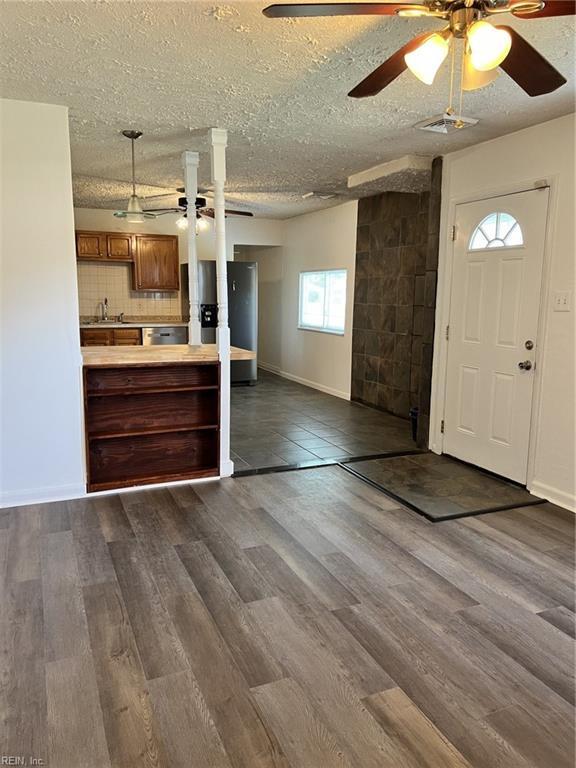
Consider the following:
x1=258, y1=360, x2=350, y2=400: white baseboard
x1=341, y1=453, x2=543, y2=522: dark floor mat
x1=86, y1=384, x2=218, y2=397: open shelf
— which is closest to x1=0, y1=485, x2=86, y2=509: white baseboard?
x1=86, y1=384, x2=218, y2=397: open shelf

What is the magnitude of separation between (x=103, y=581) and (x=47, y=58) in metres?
2.52

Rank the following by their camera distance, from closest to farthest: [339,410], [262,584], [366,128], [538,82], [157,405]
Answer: [538,82] → [262,584] → [366,128] → [157,405] → [339,410]

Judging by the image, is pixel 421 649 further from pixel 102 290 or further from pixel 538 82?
pixel 102 290

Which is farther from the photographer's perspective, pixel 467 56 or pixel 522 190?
pixel 522 190

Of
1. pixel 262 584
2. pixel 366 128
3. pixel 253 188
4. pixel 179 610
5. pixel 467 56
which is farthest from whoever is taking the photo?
pixel 253 188

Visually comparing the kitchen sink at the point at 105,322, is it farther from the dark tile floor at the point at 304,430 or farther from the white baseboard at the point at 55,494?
the white baseboard at the point at 55,494

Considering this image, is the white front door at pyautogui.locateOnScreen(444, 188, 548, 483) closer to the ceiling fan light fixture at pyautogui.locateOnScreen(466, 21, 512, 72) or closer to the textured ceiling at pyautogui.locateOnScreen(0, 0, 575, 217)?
the textured ceiling at pyautogui.locateOnScreen(0, 0, 575, 217)

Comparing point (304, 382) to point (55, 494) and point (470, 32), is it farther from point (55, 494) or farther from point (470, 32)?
point (470, 32)

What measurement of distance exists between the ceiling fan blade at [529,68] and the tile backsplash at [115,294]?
6221mm

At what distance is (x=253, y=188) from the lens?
19.4 feet

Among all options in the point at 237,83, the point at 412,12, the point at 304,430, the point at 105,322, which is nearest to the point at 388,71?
the point at 412,12

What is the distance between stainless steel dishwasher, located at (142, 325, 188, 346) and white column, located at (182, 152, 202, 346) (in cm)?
270

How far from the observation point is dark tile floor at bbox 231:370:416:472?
15.1 ft

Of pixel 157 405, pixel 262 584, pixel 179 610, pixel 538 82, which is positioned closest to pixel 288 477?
pixel 157 405
